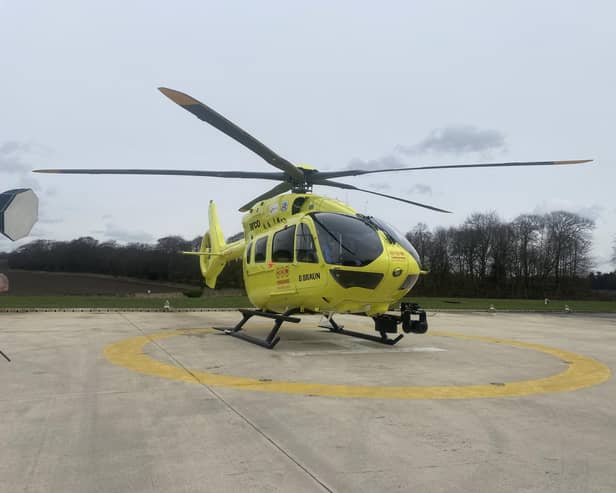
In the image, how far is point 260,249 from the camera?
37.6 ft

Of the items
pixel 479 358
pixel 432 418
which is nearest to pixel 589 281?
pixel 479 358

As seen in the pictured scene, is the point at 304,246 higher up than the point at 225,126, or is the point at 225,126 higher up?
the point at 225,126

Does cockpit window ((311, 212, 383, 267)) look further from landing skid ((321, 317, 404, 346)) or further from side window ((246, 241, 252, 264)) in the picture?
side window ((246, 241, 252, 264))

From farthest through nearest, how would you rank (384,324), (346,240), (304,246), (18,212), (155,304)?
(155,304), (384,324), (304,246), (346,240), (18,212)

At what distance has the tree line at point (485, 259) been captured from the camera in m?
54.2

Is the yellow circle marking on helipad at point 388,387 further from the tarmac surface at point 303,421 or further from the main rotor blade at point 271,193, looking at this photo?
the main rotor blade at point 271,193

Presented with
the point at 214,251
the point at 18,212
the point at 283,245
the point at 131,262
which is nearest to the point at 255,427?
the point at 18,212

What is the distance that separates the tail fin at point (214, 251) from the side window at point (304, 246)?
18.0 feet

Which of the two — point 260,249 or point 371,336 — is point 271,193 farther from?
point 371,336

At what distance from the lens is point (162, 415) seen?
5008 mm

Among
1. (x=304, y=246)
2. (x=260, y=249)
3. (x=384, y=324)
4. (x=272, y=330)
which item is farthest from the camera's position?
(x=260, y=249)

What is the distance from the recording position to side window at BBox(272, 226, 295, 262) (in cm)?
993

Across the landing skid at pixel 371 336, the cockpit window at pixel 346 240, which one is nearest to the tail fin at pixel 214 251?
the landing skid at pixel 371 336

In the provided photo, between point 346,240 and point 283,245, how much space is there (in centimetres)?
168
